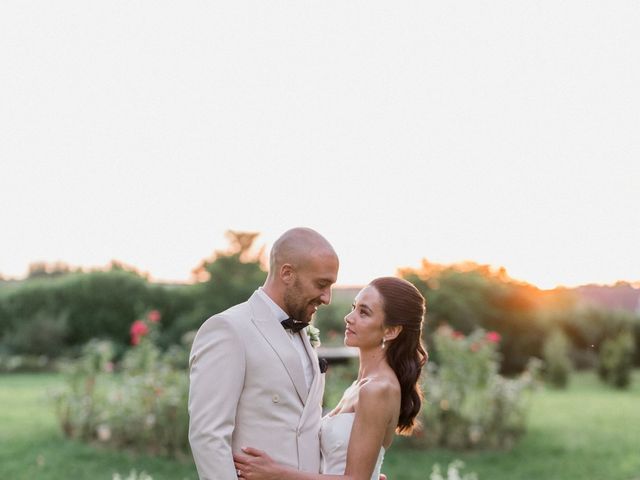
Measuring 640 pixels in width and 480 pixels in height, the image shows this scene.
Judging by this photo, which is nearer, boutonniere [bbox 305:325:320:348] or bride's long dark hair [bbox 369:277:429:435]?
boutonniere [bbox 305:325:320:348]

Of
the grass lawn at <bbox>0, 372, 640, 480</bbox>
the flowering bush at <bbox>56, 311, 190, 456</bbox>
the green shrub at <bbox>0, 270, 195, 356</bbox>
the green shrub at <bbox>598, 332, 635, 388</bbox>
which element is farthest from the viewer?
the green shrub at <bbox>0, 270, 195, 356</bbox>

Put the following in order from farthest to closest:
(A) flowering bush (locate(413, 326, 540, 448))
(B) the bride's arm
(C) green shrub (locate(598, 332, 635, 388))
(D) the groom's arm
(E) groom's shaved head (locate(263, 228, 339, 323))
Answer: (C) green shrub (locate(598, 332, 635, 388)), (A) flowering bush (locate(413, 326, 540, 448)), (B) the bride's arm, (E) groom's shaved head (locate(263, 228, 339, 323)), (D) the groom's arm

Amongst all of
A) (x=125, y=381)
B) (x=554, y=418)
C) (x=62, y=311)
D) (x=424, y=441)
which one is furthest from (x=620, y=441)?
(x=62, y=311)

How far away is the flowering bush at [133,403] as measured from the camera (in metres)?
9.36

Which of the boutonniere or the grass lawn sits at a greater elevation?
the boutonniere

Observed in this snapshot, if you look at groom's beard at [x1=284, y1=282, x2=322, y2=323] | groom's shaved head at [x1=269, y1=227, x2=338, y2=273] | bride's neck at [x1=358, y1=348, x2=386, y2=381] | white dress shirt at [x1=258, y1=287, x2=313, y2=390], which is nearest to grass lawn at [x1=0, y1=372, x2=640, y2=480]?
bride's neck at [x1=358, y1=348, x2=386, y2=381]

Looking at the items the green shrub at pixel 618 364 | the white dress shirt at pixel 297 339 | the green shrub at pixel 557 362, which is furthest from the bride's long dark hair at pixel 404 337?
the green shrub at pixel 618 364

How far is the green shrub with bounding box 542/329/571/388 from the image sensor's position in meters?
18.0

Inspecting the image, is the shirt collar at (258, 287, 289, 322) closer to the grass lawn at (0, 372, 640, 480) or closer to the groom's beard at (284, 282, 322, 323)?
the groom's beard at (284, 282, 322, 323)

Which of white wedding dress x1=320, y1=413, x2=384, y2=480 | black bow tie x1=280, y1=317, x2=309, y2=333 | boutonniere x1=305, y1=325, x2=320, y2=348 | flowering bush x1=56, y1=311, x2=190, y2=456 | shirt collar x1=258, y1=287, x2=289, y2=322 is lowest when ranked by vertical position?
flowering bush x1=56, y1=311, x2=190, y2=456

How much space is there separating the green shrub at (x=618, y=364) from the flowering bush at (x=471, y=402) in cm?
836

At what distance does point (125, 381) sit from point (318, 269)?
25.1ft

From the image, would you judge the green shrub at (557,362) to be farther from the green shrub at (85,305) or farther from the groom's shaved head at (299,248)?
the groom's shaved head at (299,248)

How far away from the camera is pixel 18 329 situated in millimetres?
22484
